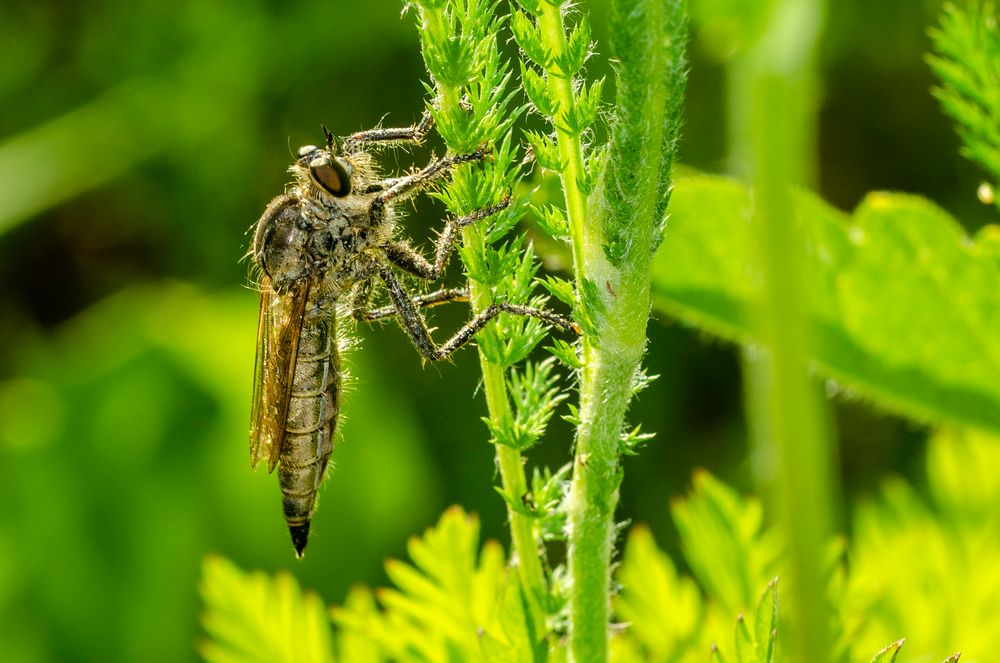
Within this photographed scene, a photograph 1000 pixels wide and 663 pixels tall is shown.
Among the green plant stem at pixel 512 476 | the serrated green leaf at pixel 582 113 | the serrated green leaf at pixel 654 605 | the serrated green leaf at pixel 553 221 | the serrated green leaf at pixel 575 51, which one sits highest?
the serrated green leaf at pixel 575 51

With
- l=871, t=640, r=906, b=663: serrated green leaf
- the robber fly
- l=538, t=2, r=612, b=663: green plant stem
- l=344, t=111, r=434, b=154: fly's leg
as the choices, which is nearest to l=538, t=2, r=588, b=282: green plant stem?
l=538, t=2, r=612, b=663: green plant stem

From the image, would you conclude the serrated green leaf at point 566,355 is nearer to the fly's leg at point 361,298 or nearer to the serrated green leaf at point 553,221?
the serrated green leaf at point 553,221

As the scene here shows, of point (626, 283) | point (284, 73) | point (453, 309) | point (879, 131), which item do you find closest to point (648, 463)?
point (453, 309)

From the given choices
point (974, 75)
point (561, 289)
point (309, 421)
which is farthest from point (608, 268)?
point (309, 421)

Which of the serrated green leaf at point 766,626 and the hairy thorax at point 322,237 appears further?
the hairy thorax at point 322,237

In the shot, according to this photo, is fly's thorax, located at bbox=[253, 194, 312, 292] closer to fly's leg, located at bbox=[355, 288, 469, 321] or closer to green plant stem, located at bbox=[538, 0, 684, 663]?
fly's leg, located at bbox=[355, 288, 469, 321]

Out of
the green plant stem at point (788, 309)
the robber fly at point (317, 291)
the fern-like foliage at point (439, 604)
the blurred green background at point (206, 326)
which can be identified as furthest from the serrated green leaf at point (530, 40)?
the blurred green background at point (206, 326)

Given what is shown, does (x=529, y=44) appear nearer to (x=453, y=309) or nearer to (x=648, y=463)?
(x=648, y=463)
